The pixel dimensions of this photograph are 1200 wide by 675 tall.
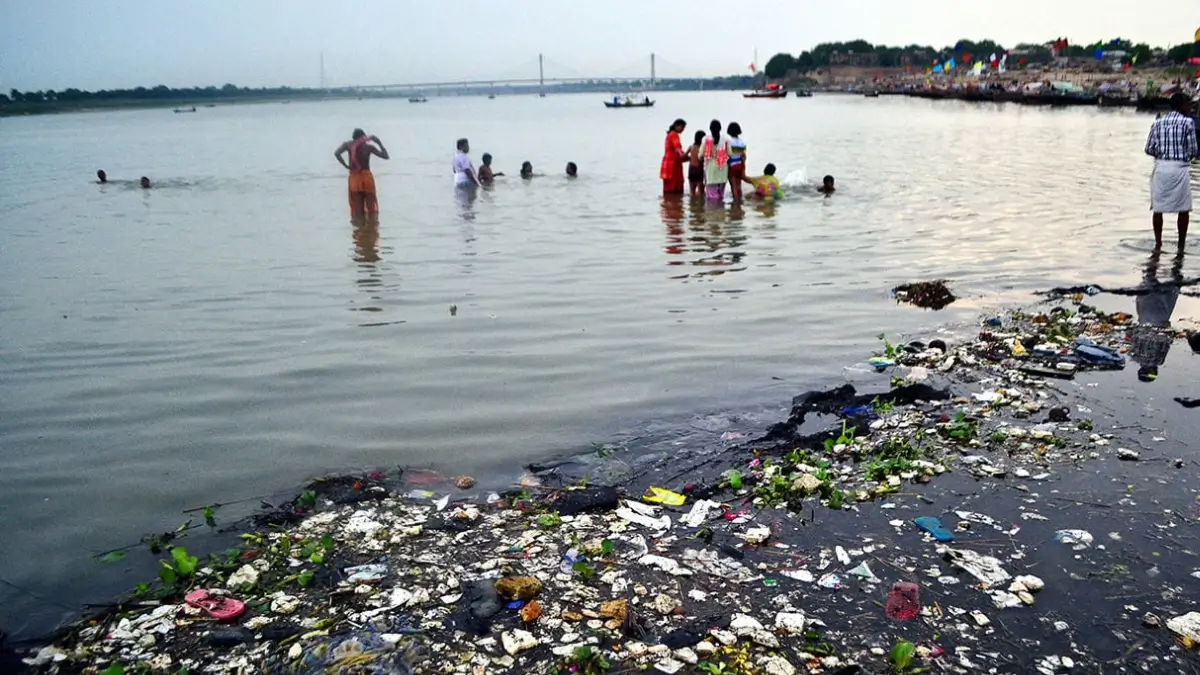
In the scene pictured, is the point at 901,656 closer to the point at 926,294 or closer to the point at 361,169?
the point at 926,294

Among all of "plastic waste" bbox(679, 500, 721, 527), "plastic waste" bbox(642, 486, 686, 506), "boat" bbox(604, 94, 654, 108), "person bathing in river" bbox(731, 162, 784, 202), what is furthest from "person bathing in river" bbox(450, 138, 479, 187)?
"boat" bbox(604, 94, 654, 108)

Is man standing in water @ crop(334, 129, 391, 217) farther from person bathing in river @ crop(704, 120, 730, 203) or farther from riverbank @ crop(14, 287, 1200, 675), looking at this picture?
riverbank @ crop(14, 287, 1200, 675)

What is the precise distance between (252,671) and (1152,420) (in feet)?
19.6

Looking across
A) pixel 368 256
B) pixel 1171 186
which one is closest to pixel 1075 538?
pixel 1171 186

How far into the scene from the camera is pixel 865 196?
65.3 ft

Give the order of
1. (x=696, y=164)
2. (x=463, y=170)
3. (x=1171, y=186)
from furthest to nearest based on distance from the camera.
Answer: (x=463, y=170) < (x=696, y=164) < (x=1171, y=186)

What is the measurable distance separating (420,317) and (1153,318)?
8.03m

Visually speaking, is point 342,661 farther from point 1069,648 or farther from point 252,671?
point 1069,648

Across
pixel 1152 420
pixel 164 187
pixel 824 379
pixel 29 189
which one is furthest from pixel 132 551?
pixel 29 189

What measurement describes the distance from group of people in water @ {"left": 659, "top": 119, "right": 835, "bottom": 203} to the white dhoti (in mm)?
7779

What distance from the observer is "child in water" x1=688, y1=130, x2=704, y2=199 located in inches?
733

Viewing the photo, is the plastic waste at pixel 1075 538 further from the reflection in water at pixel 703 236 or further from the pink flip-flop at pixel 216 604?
the reflection in water at pixel 703 236

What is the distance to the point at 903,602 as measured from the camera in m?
3.97

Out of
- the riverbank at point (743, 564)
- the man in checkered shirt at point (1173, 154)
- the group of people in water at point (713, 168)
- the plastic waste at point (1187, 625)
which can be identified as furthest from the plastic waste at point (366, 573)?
the group of people in water at point (713, 168)
